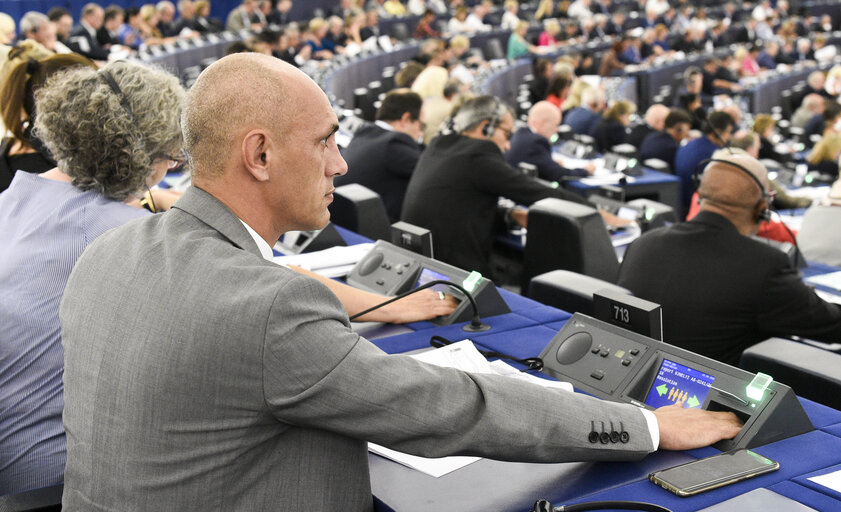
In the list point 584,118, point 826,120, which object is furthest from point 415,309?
point 826,120

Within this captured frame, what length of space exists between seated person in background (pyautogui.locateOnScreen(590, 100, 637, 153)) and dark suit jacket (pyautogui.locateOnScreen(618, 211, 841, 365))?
504cm

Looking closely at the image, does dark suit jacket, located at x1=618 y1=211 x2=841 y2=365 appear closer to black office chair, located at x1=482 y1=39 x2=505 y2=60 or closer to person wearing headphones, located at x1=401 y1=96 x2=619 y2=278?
person wearing headphones, located at x1=401 y1=96 x2=619 y2=278

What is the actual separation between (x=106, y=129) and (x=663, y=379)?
3.98 ft

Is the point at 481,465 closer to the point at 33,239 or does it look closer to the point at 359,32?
the point at 33,239

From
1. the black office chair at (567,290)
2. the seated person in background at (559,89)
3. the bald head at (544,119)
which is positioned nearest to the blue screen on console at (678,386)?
the black office chair at (567,290)

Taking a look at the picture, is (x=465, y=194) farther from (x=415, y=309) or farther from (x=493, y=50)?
(x=493, y=50)

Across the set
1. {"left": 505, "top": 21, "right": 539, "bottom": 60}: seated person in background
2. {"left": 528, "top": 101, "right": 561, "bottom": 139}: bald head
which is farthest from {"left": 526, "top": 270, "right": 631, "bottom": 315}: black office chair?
{"left": 505, "top": 21, "right": 539, "bottom": 60}: seated person in background

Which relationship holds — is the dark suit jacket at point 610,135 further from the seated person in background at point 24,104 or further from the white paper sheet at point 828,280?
the seated person in background at point 24,104

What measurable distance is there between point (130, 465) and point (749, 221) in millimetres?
2094

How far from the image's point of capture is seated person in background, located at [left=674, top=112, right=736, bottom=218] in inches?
244

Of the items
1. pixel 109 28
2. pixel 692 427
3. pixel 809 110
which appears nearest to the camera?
pixel 692 427

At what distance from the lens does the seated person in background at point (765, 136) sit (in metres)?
7.66

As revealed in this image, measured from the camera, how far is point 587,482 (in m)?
1.36

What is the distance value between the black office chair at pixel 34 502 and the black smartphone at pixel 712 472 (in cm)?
95
